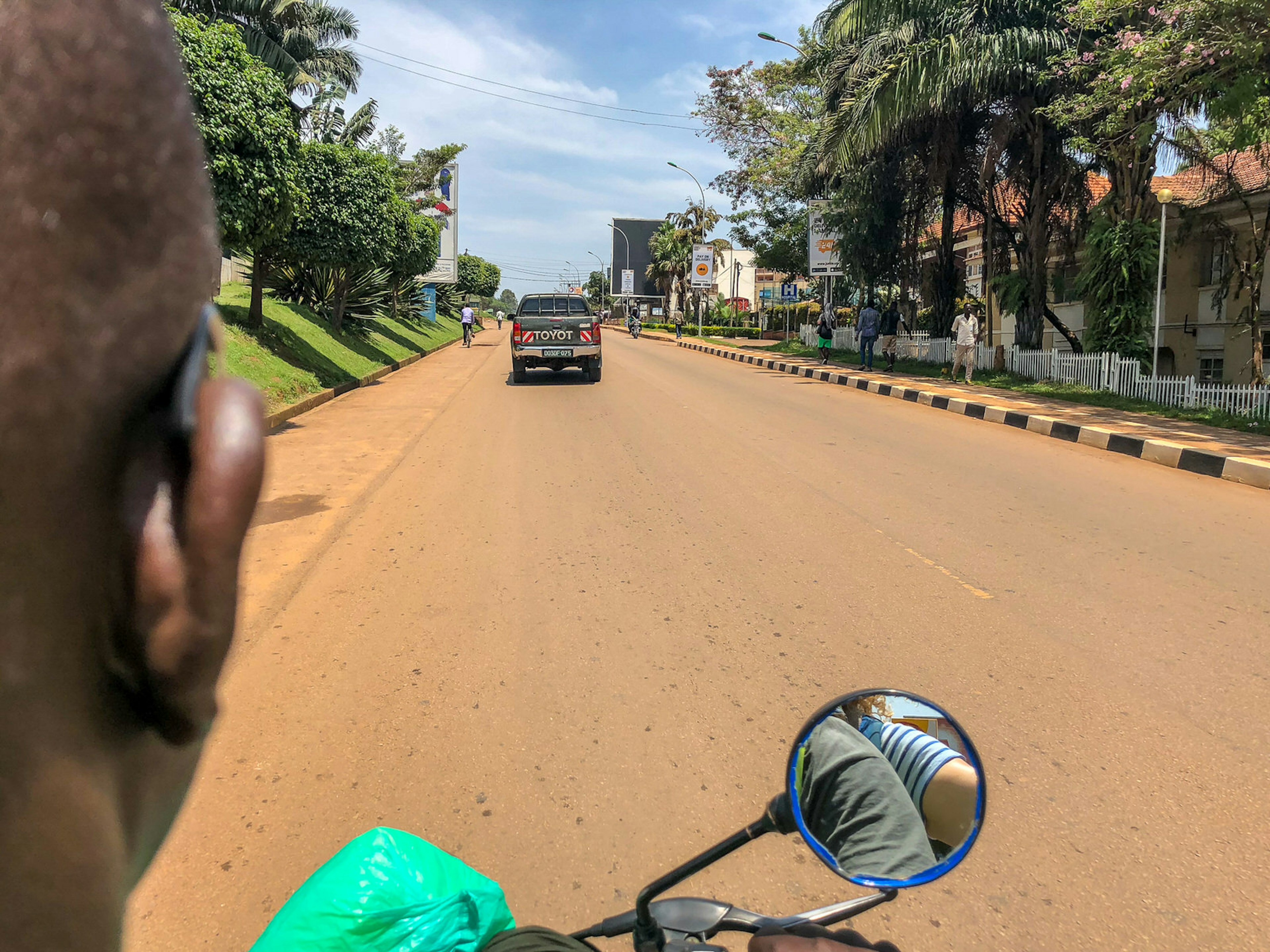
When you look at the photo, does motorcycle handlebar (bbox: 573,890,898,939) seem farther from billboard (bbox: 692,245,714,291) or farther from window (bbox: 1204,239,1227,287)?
billboard (bbox: 692,245,714,291)

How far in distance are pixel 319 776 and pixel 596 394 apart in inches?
492

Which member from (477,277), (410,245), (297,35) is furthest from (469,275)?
(410,245)

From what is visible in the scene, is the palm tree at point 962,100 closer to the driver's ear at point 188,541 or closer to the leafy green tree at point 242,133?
the leafy green tree at point 242,133

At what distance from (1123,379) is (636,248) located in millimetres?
107676

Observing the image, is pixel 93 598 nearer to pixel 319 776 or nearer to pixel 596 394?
Answer: pixel 319 776

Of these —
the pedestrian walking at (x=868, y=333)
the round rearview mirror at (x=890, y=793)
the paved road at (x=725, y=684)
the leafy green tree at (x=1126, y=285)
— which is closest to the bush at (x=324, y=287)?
the pedestrian walking at (x=868, y=333)

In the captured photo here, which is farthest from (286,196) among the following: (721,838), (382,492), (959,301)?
(959,301)

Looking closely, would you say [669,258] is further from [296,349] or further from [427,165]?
[296,349]

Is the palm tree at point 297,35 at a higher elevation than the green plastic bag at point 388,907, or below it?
higher

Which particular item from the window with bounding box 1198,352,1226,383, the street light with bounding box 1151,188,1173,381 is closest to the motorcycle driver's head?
the street light with bounding box 1151,188,1173,381

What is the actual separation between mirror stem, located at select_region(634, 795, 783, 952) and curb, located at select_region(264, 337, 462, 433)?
511cm

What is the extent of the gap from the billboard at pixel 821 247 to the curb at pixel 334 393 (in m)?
11.8

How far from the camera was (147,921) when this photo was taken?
7.14 ft

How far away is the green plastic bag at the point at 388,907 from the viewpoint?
4.83ft
